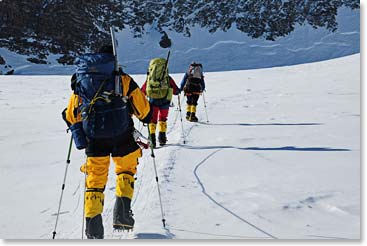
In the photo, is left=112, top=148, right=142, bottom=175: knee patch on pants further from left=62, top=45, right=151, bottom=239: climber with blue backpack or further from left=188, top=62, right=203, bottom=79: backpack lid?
left=188, top=62, right=203, bottom=79: backpack lid

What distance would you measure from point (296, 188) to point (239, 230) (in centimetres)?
133

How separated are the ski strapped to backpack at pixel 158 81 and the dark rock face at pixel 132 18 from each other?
2099 inches

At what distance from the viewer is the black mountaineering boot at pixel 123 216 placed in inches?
156

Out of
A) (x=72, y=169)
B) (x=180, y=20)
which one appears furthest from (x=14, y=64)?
(x=72, y=169)

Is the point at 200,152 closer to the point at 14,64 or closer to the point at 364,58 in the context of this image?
the point at 364,58

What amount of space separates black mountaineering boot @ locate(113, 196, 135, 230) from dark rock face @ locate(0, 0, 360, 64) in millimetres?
57102

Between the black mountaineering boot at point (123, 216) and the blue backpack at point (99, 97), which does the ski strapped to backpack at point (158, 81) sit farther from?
the black mountaineering boot at point (123, 216)

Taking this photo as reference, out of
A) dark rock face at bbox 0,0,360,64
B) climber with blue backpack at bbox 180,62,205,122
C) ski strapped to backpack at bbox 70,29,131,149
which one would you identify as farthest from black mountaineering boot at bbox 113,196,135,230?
dark rock face at bbox 0,0,360,64

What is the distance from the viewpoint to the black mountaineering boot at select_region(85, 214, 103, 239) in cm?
375

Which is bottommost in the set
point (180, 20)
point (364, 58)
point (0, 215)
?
point (0, 215)

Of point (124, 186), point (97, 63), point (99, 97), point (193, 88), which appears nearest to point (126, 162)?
point (124, 186)

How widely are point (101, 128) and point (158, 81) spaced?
12.8 feet

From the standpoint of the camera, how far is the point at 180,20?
236ft

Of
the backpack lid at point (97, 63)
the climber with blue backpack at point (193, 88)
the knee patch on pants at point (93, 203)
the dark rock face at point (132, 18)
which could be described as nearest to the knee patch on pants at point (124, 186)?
the knee patch on pants at point (93, 203)
